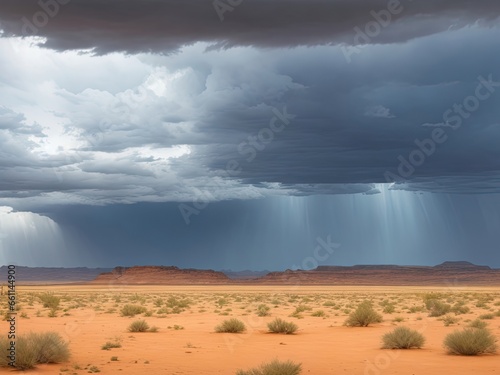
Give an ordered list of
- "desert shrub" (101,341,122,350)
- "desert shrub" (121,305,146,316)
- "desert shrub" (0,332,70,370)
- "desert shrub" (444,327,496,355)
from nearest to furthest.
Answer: "desert shrub" (0,332,70,370)
"desert shrub" (444,327,496,355)
"desert shrub" (101,341,122,350)
"desert shrub" (121,305,146,316)

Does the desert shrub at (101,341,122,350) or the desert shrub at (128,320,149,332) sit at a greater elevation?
the desert shrub at (128,320,149,332)

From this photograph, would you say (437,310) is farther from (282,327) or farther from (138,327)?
(138,327)

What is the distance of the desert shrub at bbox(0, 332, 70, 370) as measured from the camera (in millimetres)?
19734

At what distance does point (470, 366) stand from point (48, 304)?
130 feet

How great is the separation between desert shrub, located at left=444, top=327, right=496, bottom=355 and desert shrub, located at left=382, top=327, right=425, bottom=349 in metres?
1.57

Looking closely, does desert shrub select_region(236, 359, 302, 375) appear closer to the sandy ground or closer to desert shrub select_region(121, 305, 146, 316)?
the sandy ground

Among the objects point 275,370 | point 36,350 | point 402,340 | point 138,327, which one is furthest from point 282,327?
point 275,370

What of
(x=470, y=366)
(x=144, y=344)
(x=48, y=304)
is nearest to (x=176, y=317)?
(x=48, y=304)

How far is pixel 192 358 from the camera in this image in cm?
2345

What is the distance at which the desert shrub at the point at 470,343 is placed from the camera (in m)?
23.6

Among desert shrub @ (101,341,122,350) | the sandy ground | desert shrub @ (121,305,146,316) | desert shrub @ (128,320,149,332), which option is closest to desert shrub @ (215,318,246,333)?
the sandy ground

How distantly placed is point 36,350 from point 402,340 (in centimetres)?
1292

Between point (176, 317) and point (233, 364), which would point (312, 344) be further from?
point (176, 317)

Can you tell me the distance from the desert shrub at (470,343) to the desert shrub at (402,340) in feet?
5.14
